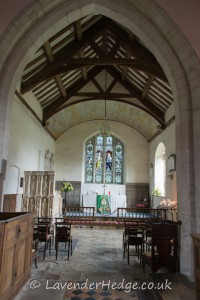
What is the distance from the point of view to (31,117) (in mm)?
9109

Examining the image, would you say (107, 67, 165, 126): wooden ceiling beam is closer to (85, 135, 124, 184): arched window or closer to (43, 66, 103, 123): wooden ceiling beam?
(43, 66, 103, 123): wooden ceiling beam

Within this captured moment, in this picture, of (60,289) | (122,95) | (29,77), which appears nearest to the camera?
(60,289)

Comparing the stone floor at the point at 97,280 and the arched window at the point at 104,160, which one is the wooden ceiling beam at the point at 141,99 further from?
the stone floor at the point at 97,280

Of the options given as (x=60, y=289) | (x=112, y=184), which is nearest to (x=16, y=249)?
(x=60, y=289)

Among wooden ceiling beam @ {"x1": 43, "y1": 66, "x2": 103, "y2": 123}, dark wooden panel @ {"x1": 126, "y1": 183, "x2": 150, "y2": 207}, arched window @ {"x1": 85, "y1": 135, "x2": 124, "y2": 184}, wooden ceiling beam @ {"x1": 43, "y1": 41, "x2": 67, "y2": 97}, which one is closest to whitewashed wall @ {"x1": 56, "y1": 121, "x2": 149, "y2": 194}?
dark wooden panel @ {"x1": 126, "y1": 183, "x2": 150, "y2": 207}

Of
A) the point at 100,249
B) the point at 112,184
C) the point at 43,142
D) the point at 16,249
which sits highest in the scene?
the point at 43,142

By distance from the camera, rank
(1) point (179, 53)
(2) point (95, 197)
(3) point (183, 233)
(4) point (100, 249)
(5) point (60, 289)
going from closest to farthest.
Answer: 1. (5) point (60, 289)
2. (3) point (183, 233)
3. (1) point (179, 53)
4. (4) point (100, 249)
5. (2) point (95, 197)

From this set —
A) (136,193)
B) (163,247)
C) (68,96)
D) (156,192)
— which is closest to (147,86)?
(68,96)

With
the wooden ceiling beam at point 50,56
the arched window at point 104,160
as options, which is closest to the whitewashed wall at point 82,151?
the arched window at point 104,160

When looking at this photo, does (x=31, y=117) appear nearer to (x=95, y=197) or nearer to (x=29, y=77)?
(x=29, y=77)

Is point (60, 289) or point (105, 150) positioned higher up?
point (105, 150)

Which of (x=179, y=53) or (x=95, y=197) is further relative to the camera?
(x=95, y=197)

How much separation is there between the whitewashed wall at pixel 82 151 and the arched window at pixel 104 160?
0.40 meters

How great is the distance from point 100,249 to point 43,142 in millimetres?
6258
